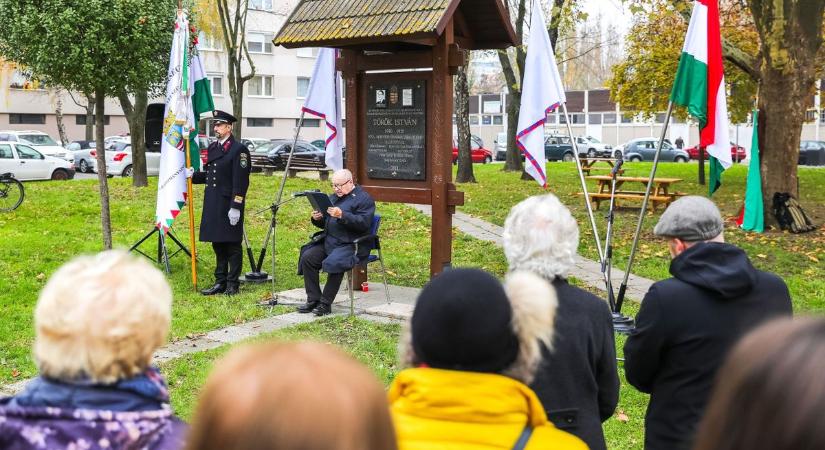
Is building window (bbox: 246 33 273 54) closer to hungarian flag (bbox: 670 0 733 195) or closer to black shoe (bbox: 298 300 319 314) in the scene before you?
black shoe (bbox: 298 300 319 314)

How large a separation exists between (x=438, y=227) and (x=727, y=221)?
7.93 meters

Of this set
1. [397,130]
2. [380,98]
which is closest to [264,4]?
[380,98]

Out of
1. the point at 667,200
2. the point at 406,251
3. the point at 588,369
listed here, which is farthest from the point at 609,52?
the point at 588,369

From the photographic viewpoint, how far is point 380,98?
30.6 feet

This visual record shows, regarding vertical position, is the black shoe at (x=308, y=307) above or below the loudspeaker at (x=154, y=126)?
below

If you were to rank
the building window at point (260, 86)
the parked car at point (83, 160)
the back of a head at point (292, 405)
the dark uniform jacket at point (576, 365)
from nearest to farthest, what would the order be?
the back of a head at point (292, 405), the dark uniform jacket at point (576, 365), the parked car at point (83, 160), the building window at point (260, 86)

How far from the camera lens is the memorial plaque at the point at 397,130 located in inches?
356

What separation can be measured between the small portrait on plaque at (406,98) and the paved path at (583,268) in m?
3.15

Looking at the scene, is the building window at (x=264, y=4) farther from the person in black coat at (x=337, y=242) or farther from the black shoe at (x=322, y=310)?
the black shoe at (x=322, y=310)

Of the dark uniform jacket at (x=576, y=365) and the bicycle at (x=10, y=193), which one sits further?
the bicycle at (x=10, y=193)

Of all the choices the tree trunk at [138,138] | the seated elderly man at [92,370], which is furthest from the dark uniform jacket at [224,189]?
the tree trunk at [138,138]

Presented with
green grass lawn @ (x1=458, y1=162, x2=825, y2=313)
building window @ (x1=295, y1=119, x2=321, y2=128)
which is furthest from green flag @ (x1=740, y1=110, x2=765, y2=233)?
building window @ (x1=295, y1=119, x2=321, y2=128)

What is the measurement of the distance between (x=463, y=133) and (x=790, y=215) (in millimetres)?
13858

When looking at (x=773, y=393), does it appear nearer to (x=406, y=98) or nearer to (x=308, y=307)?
Result: (x=308, y=307)
